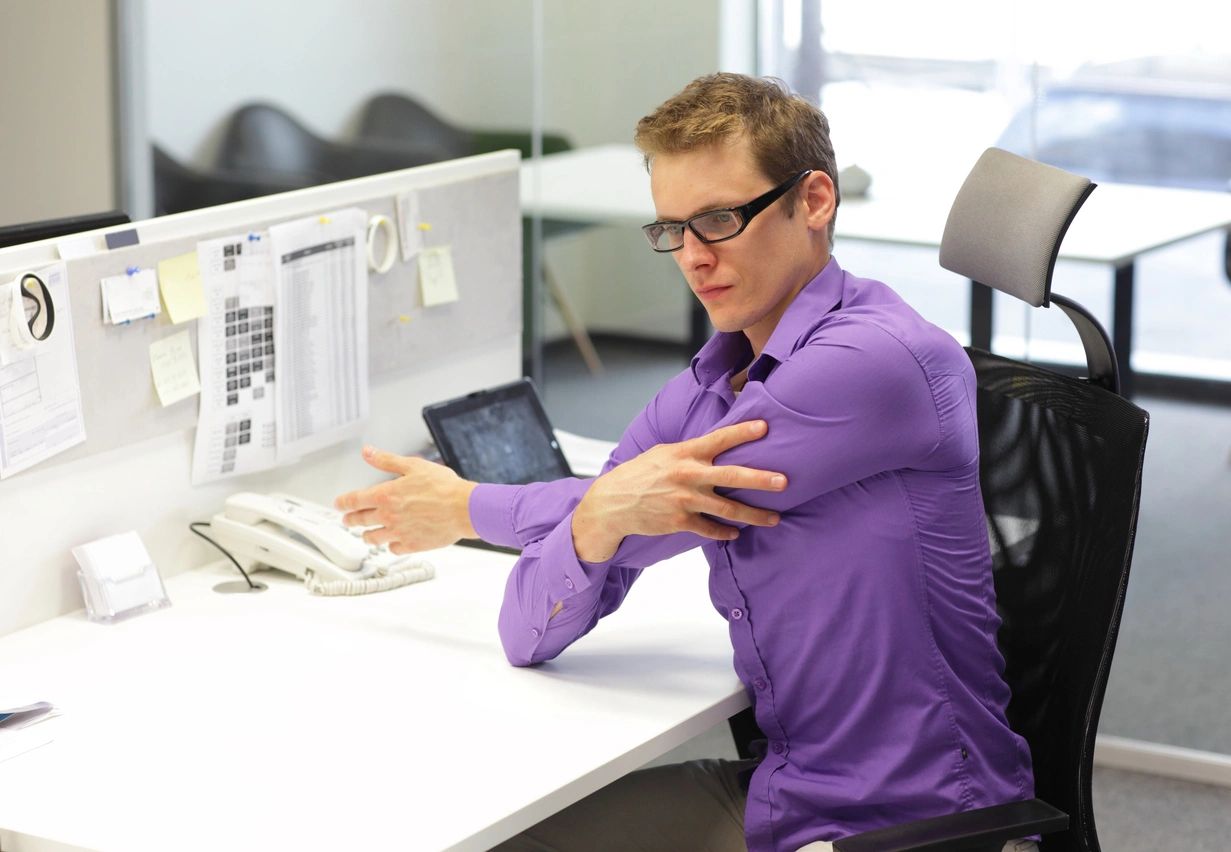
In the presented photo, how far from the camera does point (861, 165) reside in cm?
318

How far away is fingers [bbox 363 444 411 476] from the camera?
1.76 m

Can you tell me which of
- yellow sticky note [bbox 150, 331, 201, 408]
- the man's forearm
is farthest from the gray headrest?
yellow sticky note [bbox 150, 331, 201, 408]

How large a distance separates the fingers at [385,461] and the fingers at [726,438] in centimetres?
42

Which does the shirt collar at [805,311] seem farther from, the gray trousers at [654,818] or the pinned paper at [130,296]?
the pinned paper at [130,296]

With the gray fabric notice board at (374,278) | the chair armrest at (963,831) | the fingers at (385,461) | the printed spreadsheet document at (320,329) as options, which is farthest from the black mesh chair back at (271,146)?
the chair armrest at (963,831)

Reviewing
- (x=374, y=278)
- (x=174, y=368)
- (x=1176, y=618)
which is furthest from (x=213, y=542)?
(x=1176, y=618)

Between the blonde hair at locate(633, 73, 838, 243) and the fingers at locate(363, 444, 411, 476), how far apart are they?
0.48 metres

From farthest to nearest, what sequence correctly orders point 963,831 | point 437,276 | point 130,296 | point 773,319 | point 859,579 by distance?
point 437,276
point 130,296
point 773,319
point 859,579
point 963,831

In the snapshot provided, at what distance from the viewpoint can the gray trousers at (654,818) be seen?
5.57 ft

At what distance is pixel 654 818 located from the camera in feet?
5.62

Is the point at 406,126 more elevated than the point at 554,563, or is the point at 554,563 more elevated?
the point at 406,126

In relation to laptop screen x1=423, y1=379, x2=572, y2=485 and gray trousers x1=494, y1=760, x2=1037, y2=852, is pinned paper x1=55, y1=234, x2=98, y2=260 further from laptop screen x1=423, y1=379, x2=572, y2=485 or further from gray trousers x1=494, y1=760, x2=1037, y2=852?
gray trousers x1=494, y1=760, x2=1037, y2=852

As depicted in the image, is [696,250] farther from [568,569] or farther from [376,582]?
[376,582]

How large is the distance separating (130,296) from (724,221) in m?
0.75
